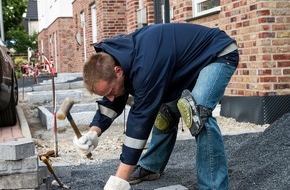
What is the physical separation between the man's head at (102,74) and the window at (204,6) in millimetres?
4812

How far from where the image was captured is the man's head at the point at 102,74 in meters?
3.00

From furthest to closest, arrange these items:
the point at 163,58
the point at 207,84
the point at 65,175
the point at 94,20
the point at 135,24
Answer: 1. the point at 94,20
2. the point at 135,24
3. the point at 65,175
4. the point at 207,84
5. the point at 163,58

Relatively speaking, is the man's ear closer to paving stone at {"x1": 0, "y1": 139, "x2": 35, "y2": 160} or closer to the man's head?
the man's head

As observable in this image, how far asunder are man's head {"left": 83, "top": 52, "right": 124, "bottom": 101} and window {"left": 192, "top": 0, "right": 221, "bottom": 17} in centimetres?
481

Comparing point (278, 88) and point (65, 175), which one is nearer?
point (65, 175)

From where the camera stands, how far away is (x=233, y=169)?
4398 mm

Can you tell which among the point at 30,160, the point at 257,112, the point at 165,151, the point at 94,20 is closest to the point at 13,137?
the point at 30,160

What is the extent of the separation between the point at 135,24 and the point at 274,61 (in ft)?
21.1

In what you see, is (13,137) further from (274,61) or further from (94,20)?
(94,20)

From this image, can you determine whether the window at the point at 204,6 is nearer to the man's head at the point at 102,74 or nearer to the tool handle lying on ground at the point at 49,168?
the tool handle lying on ground at the point at 49,168

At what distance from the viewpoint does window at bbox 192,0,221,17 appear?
779cm

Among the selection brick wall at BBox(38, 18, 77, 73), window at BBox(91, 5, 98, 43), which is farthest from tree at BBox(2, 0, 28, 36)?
window at BBox(91, 5, 98, 43)

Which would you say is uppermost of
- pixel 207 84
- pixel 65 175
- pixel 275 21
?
pixel 275 21

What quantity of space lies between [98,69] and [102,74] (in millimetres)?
41
